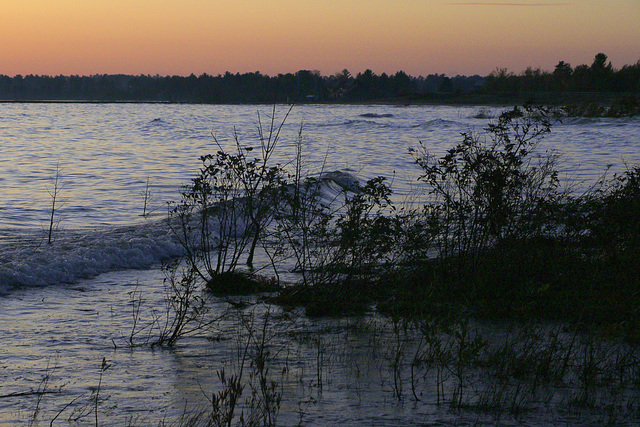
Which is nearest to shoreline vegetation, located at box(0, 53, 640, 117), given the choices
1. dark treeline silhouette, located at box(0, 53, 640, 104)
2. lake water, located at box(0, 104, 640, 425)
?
dark treeline silhouette, located at box(0, 53, 640, 104)

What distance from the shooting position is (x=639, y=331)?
5.39 m

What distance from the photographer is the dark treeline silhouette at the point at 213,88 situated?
5477 inches

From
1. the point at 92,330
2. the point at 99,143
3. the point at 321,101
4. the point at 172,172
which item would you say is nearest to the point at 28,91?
the point at 321,101

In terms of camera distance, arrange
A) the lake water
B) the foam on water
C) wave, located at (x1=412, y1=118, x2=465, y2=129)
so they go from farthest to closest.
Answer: wave, located at (x1=412, y1=118, x2=465, y2=129), the foam on water, the lake water

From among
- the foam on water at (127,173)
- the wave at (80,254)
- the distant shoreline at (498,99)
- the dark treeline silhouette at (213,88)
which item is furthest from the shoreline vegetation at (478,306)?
the dark treeline silhouette at (213,88)

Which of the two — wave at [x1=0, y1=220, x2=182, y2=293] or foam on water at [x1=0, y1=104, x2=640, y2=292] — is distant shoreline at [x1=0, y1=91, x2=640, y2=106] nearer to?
foam on water at [x1=0, y1=104, x2=640, y2=292]

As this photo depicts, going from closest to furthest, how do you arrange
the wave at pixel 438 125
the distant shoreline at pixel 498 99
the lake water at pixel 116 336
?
the lake water at pixel 116 336 < the wave at pixel 438 125 < the distant shoreline at pixel 498 99

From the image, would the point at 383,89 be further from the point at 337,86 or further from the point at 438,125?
the point at 438,125

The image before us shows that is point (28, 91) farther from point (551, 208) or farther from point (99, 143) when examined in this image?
point (551, 208)

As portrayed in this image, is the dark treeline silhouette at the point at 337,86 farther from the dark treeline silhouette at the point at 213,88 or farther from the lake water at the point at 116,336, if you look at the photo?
the lake water at the point at 116,336

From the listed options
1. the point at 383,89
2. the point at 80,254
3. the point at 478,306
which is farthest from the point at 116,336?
the point at 383,89

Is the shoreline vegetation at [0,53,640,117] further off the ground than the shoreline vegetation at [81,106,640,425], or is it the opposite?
the shoreline vegetation at [0,53,640,117]

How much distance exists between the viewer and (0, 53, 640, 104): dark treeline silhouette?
293 ft

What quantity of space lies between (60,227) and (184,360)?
29.0 feet
